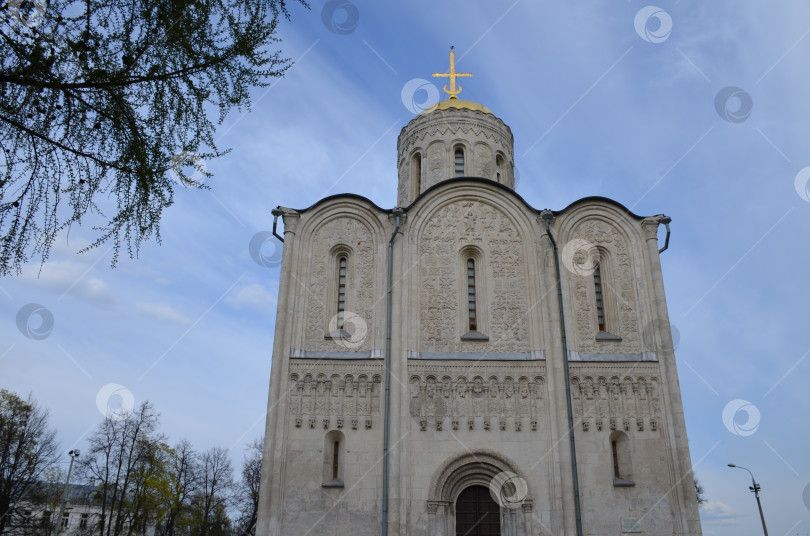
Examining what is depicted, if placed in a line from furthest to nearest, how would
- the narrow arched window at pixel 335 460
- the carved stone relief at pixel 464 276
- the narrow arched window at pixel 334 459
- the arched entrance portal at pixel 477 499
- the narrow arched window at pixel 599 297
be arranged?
1. the narrow arched window at pixel 599 297
2. the carved stone relief at pixel 464 276
3. the narrow arched window at pixel 335 460
4. the narrow arched window at pixel 334 459
5. the arched entrance portal at pixel 477 499

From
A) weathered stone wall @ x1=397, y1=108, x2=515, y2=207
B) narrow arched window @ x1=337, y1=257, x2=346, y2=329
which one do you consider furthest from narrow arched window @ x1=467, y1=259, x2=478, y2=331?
weathered stone wall @ x1=397, y1=108, x2=515, y2=207

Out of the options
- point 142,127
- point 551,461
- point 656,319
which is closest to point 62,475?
point 551,461

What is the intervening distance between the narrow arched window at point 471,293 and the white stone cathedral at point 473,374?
0.04 meters

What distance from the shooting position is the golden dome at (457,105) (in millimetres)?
20141

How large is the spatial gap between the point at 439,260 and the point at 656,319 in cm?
568

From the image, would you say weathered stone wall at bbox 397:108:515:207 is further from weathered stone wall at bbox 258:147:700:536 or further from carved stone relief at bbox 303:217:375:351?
carved stone relief at bbox 303:217:375:351

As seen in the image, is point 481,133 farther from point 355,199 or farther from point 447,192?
point 355,199

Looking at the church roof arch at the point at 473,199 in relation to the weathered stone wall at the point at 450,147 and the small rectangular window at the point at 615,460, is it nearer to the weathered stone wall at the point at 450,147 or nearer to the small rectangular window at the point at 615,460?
the weathered stone wall at the point at 450,147

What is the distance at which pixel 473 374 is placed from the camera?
46.6 feet

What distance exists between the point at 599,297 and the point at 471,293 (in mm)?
3364

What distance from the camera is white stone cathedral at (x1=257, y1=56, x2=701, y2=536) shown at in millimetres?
13062

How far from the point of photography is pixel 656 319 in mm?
14938

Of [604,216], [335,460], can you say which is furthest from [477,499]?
[604,216]

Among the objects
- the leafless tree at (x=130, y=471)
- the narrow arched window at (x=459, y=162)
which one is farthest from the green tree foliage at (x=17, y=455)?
the narrow arched window at (x=459, y=162)
